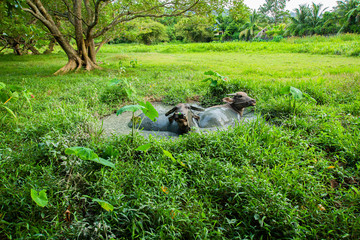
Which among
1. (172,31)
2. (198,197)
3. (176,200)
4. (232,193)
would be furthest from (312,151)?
(172,31)

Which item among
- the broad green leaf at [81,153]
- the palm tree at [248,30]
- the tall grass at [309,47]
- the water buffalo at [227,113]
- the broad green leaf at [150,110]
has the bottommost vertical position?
the water buffalo at [227,113]

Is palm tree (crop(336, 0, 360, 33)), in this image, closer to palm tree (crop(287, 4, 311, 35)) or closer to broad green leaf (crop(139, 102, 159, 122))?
palm tree (crop(287, 4, 311, 35))

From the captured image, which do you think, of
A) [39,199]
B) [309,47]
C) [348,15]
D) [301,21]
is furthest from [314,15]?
[39,199]

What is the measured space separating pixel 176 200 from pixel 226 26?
41454 millimetres

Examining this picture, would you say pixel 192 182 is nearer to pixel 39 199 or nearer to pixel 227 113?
pixel 39 199

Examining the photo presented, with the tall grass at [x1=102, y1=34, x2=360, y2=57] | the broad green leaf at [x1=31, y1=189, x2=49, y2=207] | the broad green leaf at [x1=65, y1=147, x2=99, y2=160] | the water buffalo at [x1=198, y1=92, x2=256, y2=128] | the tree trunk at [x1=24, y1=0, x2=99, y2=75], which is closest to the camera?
the broad green leaf at [x1=31, y1=189, x2=49, y2=207]

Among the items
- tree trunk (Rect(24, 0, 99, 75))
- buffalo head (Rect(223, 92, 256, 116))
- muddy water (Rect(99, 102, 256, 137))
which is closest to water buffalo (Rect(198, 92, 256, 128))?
buffalo head (Rect(223, 92, 256, 116))

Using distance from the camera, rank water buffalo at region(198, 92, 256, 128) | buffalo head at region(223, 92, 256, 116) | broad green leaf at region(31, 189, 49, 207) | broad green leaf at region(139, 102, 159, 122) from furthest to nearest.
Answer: buffalo head at region(223, 92, 256, 116) < water buffalo at region(198, 92, 256, 128) < broad green leaf at region(139, 102, 159, 122) < broad green leaf at region(31, 189, 49, 207)

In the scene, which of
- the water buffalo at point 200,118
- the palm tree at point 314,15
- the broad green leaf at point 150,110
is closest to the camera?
the broad green leaf at point 150,110

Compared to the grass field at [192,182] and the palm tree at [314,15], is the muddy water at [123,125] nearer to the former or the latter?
the grass field at [192,182]

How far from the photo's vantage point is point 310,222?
5.92ft

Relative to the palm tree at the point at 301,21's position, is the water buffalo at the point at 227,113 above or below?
below

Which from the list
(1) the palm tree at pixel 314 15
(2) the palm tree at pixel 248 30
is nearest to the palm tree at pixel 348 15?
(1) the palm tree at pixel 314 15

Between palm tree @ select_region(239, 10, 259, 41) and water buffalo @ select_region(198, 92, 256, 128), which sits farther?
palm tree @ select_region(239, 10, 259, 41)
